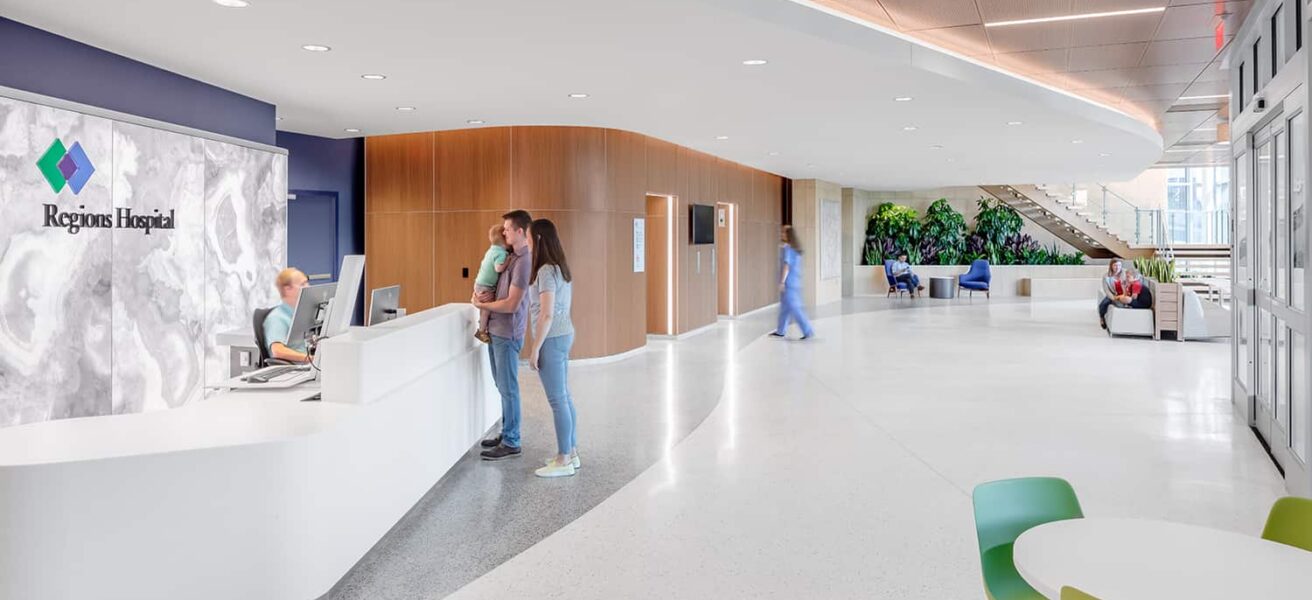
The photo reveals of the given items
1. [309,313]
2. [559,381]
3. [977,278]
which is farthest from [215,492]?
[977,278]

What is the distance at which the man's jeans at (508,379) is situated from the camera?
591 centimetres

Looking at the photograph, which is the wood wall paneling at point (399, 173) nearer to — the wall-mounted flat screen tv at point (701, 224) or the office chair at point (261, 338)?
the wall-mounted flat screen tv at point (701, 224)

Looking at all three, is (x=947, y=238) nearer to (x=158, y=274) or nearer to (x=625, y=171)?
(x=625, y=171)

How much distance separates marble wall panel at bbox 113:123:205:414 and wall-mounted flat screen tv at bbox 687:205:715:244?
7846mm

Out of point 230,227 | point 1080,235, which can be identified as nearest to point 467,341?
point 230,227

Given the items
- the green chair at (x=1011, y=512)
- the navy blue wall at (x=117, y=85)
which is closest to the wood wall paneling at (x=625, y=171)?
the navy blue wall at (x=117, y=85)

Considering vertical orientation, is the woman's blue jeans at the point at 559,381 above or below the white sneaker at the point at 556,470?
above

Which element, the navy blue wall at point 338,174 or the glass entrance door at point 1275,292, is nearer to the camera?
the glass entrance door at point 1275,292

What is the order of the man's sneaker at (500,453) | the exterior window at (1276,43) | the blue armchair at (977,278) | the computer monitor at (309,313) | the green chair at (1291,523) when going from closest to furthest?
the green chair at (1291,523)
the computer monitor at (309,313)
the exterior window at (1276,43)
the man's sneaker at (500,453)
the blue armchair at (977,278)

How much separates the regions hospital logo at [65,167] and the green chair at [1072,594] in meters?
6.02

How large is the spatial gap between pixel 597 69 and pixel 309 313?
3.12 m

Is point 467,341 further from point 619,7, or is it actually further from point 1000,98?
point 1000,98

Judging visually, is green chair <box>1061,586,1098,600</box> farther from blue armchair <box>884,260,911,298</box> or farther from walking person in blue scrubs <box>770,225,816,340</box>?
blue armchair <box>884,260,911,298</box>

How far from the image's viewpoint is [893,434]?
22.6 ft
